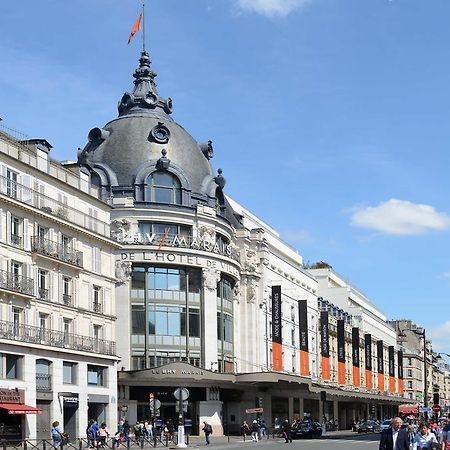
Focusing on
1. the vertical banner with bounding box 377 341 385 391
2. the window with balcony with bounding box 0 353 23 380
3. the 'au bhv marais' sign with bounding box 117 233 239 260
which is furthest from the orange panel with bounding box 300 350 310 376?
the window with balcony with bounding box 0 353 23 380

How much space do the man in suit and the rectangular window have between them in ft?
121

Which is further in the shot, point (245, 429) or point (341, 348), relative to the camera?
point (341, 348)

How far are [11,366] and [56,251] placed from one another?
790 centimetres

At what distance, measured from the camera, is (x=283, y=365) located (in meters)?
97.2

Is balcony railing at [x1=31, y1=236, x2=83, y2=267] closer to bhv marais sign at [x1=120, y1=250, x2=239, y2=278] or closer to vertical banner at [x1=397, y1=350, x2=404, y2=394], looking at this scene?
bhv marais sign at [x1=120, y1=250, x2=239, y2=278]

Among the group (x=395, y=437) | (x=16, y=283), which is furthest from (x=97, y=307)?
(x=395, y=437)

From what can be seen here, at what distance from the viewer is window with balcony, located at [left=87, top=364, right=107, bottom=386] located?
6191 cm

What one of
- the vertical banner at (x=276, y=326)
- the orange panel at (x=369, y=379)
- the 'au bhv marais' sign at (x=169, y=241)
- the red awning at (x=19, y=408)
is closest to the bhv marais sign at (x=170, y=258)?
the 'au bhv marais' sign at (x=169, y=241)

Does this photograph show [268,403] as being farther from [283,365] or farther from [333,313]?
[333,313]

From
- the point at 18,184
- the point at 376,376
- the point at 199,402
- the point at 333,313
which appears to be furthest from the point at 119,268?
the point at 376,376

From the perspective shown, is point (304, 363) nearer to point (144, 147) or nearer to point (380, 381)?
point (144, 147)

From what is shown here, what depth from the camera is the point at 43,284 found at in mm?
57281

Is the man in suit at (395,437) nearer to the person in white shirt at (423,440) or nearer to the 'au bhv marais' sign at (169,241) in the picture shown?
the person in white shirt at (423,440)

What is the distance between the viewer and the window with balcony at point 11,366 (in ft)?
171
